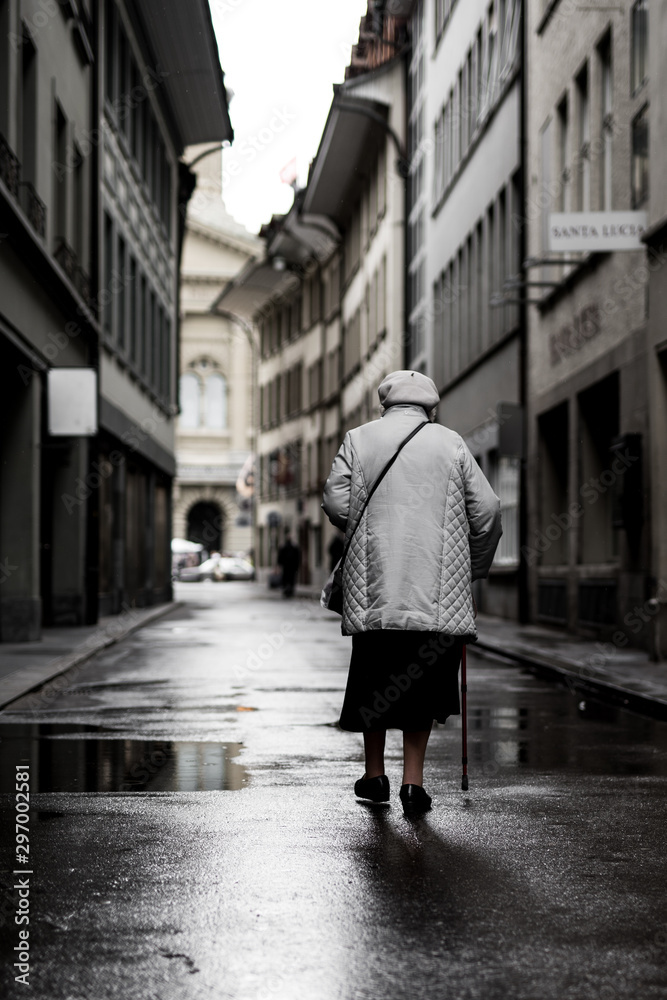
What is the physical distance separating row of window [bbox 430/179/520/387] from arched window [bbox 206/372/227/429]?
4191 cm

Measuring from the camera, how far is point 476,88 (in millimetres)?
30891

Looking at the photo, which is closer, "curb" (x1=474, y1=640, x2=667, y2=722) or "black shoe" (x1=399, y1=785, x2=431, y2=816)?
"black shoe" (x1=399, y1=785, x2=431, y2=816)

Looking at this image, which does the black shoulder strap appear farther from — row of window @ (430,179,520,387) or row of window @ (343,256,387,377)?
row of window @ (343,256,387,377)

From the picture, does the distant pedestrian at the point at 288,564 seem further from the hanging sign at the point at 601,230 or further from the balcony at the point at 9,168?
the hanging sign at the point at 601,230

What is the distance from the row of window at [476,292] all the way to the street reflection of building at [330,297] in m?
5.11

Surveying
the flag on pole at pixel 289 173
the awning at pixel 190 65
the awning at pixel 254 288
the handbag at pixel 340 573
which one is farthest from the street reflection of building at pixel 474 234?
the awning at pixel 254 288

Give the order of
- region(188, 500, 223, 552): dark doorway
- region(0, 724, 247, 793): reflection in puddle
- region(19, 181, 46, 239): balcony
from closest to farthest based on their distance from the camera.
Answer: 1. region(0, 724, 247, 793): reflection in puddle
2. region(19, 181, 46, 239): balcony
3. region(188, 500, 223, 552): dark doorway

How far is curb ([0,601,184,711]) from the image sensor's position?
1202cm

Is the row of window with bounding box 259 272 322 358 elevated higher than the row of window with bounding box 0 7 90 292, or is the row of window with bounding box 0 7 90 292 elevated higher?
the row of window with bounding box 259 272 322 358

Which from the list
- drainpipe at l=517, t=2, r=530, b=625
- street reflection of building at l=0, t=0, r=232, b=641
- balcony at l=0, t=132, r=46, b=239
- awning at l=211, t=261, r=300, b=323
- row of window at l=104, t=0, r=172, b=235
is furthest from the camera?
awning at l=211, t=261, r=300, b=323

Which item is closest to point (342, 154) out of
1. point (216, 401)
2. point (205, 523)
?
point (216, 401)

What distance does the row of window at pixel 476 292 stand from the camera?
26953mm

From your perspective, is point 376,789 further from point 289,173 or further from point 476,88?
point 289,173

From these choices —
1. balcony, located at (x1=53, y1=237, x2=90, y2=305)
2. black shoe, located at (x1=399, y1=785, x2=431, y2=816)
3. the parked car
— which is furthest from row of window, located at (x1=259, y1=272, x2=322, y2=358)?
black shoe, located at (x1=399, y1=785, x2=431, y2=816)
